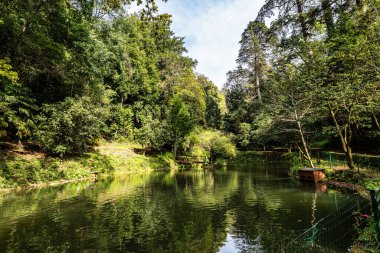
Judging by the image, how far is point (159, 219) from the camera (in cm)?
1052

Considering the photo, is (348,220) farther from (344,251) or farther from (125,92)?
(125,92)

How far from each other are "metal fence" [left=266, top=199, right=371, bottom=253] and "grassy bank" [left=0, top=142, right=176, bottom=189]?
714 inches

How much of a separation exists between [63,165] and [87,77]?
10692 millimetres

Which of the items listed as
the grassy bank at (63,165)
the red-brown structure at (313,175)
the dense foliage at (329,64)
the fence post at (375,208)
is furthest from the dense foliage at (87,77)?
the red-brown structure at (313,175)

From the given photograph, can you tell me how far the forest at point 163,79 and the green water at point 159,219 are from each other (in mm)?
6253

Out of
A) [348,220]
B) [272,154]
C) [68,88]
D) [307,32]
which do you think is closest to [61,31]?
[68,88]

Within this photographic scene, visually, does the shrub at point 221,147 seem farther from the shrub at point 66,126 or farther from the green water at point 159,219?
the green water at point 159,219

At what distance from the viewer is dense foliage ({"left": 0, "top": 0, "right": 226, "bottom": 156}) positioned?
699 inches

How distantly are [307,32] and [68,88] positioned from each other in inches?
995

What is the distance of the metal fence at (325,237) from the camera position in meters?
6.57

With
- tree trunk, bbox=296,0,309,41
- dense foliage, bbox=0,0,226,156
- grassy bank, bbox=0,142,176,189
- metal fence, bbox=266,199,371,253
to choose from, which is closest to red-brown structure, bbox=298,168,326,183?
metal fence, bbox=266,199,371,253

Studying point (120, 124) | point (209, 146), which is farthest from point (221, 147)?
point (120, 124)

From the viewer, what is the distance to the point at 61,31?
22891 mm

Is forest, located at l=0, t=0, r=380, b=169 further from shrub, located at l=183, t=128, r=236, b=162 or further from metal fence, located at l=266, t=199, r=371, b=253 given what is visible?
metal fence, located at l=266, t=199, r=371, b=253
